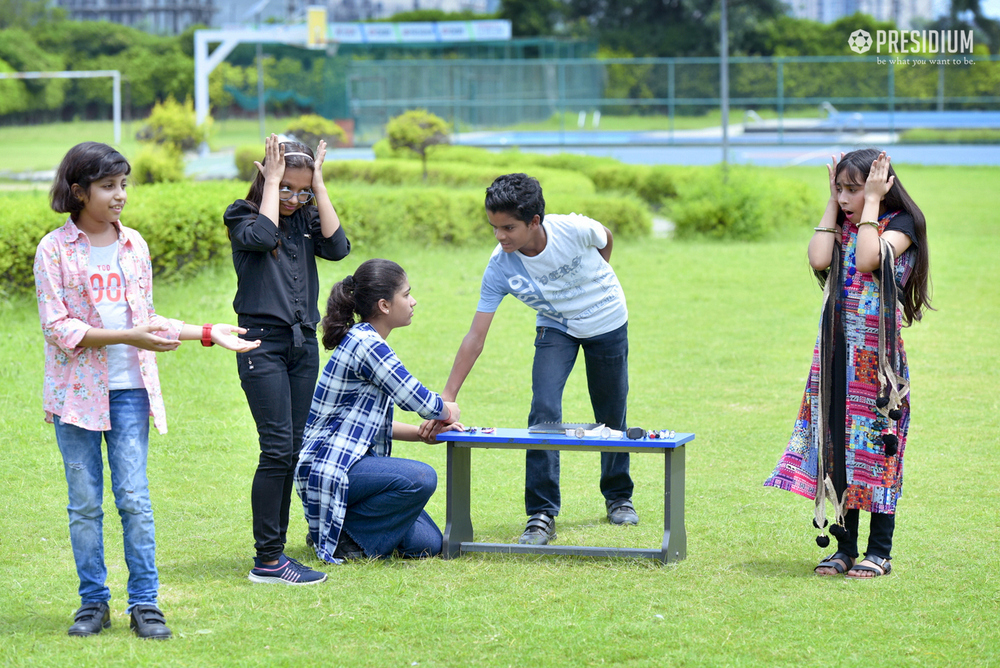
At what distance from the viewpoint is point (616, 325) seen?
4824 mm

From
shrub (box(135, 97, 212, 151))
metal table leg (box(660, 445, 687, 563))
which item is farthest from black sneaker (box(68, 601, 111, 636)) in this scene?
shrub (box(135, 97, 212, 151))

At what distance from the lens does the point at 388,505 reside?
431 cm

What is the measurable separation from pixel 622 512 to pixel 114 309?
2.48 meters

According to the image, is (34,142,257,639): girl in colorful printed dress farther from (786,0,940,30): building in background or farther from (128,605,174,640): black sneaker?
(786,0,940,30): building in background

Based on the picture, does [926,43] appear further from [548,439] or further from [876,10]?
[548,439]

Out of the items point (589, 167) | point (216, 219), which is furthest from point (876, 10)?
point (216, 219)

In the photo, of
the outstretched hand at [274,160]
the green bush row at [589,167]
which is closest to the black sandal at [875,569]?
the outstretched hand at [274,160]

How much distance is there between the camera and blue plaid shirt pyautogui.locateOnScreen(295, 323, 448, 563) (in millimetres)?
4223

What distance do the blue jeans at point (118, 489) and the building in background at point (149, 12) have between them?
195 ft

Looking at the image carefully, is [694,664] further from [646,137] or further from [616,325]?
[646,137]

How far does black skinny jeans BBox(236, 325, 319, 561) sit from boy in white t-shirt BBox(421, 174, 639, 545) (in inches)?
26.0

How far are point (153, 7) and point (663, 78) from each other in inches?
1569

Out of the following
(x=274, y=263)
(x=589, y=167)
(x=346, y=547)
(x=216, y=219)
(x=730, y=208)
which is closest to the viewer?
(x=274, y=263)

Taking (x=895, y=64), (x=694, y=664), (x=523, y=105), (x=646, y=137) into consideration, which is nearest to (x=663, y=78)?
(x=646, y=137)
